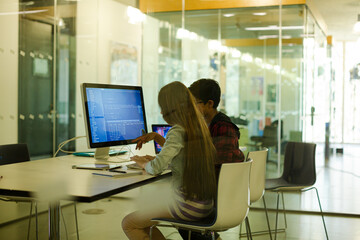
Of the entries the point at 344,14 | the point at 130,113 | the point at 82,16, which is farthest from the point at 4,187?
the point at 344,14

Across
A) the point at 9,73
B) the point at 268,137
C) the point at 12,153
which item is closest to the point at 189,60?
the point at 268,137

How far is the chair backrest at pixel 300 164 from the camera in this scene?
441 cm

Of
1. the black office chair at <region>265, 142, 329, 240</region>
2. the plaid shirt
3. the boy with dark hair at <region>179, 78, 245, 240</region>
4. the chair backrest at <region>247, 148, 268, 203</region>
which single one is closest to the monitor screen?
the boy with dark hair at <region>179, 78, 245, 240</region>

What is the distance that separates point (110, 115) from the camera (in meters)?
3.13

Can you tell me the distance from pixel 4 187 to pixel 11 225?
8.75 feet

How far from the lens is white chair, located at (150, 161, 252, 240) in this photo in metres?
2.54

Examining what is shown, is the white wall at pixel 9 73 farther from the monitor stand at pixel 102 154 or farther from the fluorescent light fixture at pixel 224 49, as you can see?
the fluorescent light fixture at pixel 224 49

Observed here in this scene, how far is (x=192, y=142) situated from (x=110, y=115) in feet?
2.80

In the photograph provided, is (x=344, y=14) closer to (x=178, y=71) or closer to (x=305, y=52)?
(x=305, y=52)

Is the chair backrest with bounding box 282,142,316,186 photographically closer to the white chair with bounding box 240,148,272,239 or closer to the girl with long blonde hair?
the white chair with bounding box 240,148,272,239

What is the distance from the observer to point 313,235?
14.7 feet

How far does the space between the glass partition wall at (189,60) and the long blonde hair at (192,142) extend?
9.27 ft

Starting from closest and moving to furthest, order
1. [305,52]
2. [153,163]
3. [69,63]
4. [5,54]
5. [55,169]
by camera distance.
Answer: [153,163] → [55,169] → [5,54] → [69,63] → [305,52]

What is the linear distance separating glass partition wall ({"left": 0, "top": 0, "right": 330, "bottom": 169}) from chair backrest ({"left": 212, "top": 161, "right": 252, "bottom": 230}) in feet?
9.64
